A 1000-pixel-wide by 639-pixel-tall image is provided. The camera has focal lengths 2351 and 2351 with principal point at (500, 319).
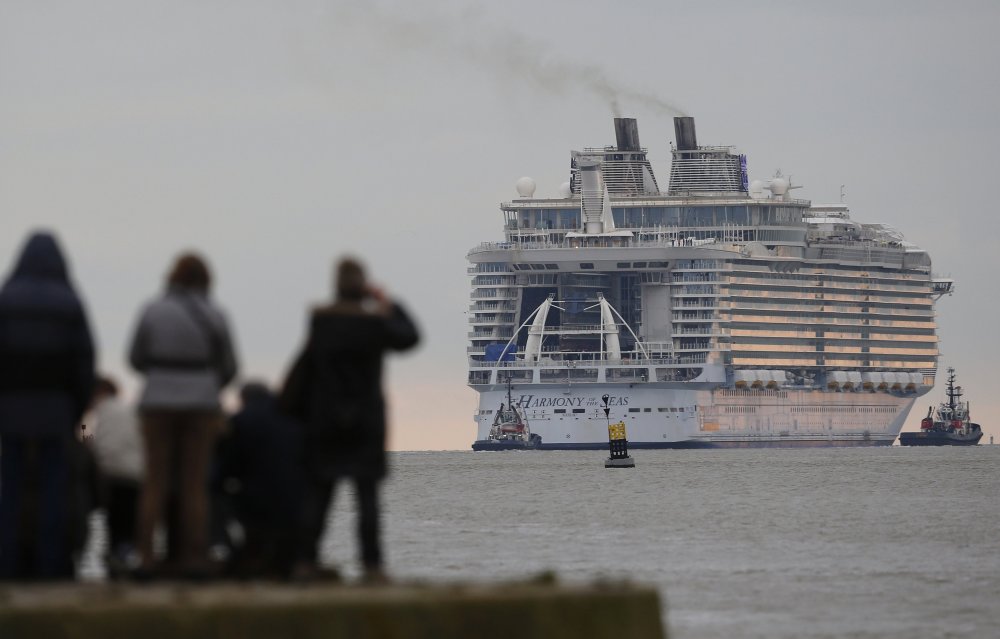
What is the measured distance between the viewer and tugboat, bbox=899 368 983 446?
16225cm

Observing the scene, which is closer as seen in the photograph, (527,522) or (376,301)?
(376,301)

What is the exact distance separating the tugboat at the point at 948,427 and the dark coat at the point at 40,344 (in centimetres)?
15437

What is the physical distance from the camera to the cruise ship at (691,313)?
126 metres

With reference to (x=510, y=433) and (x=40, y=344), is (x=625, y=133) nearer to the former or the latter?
(x=510, y=433)

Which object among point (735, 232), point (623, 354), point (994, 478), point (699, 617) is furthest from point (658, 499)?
point (735, 232)

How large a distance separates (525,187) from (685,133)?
10586 millimetres

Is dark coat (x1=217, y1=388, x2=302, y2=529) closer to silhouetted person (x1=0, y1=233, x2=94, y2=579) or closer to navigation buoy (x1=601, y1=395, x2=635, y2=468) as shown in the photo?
silhouetted person (x1=0, y1=233, x2=94, y2=579)

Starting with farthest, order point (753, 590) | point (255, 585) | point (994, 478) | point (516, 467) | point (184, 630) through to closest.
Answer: point (516, 467), point (994, 478), point (753, 590), point (255, 585), point (184, 630)

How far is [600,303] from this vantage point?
12950cm

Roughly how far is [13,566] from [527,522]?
35.6m

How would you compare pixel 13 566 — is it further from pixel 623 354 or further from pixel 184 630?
pixel 623 354

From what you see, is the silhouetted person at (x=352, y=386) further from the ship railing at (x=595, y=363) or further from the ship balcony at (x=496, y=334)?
the ship balcony at (x=496, y=334)

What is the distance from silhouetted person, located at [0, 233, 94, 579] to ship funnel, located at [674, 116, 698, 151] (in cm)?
13213

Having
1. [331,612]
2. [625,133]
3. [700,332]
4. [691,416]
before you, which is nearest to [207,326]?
[331,612]
